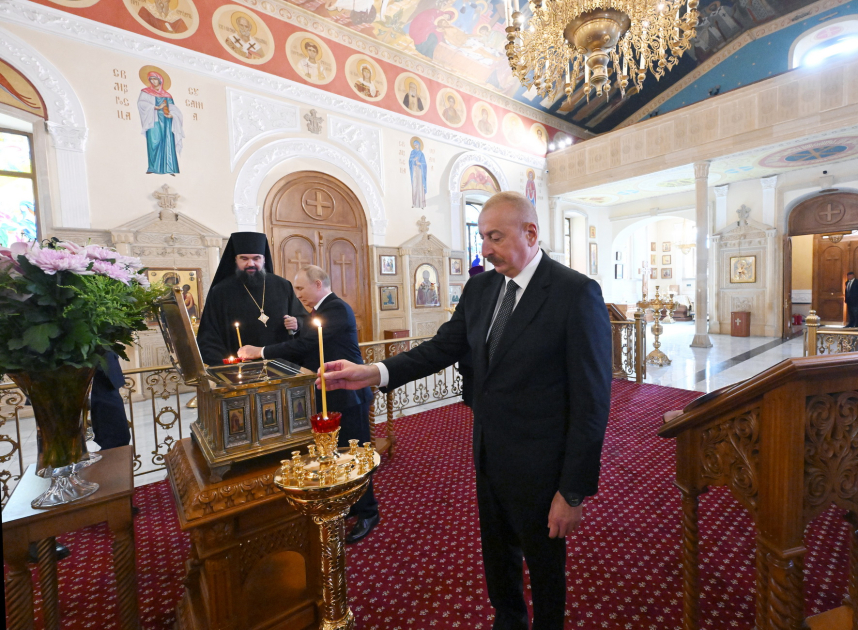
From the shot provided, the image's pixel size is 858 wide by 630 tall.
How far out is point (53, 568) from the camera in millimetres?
1928

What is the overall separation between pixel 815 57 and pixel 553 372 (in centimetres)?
1584

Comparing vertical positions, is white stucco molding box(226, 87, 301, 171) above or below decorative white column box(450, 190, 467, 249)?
above

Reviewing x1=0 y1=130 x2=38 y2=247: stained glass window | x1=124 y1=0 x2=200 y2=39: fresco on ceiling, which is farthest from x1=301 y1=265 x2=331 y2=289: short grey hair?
x1=124 y1=0 x2=200 y2=39: fresco on ceiling

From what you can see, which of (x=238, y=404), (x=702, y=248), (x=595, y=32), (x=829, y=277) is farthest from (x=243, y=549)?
(x=829, y=277)

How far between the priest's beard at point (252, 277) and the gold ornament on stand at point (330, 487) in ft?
7.84

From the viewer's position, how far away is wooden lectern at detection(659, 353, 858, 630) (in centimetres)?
142

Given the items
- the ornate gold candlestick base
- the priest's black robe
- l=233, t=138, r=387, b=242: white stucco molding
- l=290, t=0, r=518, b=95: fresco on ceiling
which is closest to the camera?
the ornate gold candlestick base

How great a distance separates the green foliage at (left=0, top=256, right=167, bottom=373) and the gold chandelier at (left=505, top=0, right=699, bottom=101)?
442 centimetres

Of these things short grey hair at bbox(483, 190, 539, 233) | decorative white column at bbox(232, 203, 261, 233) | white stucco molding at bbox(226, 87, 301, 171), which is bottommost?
short grey hair at bbox(483, 190, 539, 233)

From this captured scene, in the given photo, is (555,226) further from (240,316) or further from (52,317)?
(52,317)

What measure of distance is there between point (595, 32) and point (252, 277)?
4174 millimetres

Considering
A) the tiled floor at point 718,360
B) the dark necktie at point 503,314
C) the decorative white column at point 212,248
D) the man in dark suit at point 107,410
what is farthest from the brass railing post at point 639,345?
the decorative white column at point 212,248

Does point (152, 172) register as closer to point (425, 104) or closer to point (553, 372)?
point (425, 104)

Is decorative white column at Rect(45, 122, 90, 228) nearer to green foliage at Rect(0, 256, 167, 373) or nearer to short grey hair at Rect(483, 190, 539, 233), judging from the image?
green foliage at Rect(0, 256, 167, 373)
